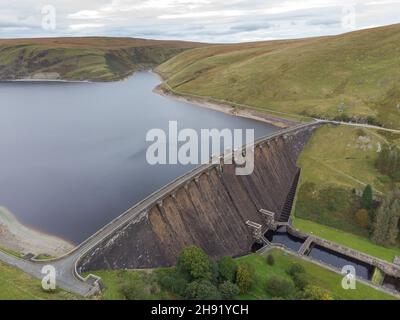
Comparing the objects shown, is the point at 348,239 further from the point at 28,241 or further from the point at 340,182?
the point at 28,241

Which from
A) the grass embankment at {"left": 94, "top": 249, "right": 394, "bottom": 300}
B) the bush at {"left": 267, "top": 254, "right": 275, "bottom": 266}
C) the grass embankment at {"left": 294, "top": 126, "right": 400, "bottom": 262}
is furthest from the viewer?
the grass embankment at {"left": 294, "top": 126, "right": 400, "bottom": 262}

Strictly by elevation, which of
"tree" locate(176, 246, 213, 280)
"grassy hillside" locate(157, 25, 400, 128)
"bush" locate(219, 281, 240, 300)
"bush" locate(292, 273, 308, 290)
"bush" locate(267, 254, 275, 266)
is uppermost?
"grassy hillside" locate(157, 25, 400, 128)

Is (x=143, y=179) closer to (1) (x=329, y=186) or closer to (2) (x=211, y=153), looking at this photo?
(2) (x=211, y=153)

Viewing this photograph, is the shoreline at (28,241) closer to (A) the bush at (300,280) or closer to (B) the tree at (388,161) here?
(A) the bush at (300,280)

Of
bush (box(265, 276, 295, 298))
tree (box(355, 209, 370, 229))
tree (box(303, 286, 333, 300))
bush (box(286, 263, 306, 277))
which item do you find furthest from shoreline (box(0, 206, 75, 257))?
tree (box(355, 209, 370, 229))

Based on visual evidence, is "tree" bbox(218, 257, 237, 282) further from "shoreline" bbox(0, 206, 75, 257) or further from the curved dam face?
"shoreline" bbox(0, 206, 75, 257)

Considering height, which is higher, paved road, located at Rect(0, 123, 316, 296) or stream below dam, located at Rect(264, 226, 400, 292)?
paved road, located at Rect(0, 123, 316, 296)
